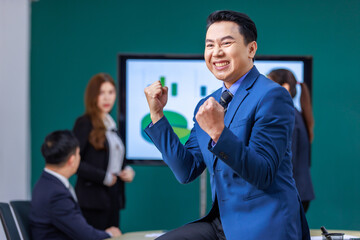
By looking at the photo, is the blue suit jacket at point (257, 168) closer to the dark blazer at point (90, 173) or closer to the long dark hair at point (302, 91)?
the long dark hair at point (302, 91)

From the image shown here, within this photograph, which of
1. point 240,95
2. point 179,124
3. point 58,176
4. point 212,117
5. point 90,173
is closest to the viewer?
point 212,117

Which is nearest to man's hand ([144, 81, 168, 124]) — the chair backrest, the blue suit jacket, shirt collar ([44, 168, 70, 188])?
the blue suit jacket

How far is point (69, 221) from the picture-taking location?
2539 mm

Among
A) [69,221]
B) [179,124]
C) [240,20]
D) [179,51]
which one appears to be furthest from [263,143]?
[179,51]

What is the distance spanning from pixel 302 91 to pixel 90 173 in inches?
65.5

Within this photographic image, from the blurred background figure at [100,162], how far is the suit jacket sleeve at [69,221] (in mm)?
1048

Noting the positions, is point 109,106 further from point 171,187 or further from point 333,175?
point 333,175

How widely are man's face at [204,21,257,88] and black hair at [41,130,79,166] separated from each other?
1.48 m

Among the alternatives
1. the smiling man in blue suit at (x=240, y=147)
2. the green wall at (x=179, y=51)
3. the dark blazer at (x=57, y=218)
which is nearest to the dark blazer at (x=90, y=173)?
the dark blazer at (x=57, y=218)

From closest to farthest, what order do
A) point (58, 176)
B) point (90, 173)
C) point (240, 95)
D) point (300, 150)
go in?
point (240, 95)
point (58, 176)
point (300, 150)
point (90, 173)

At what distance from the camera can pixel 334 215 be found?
5.30m

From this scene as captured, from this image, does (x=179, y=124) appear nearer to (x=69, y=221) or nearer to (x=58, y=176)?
(x=58, y=176)

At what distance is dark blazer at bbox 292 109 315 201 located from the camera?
3.45 metres

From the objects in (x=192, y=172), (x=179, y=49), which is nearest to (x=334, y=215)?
(x=179, y=49)
